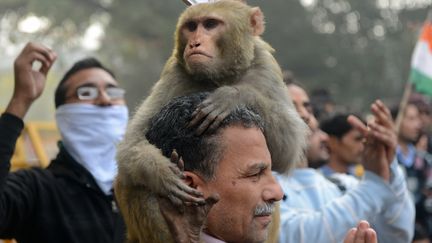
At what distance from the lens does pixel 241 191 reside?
2.72 metres

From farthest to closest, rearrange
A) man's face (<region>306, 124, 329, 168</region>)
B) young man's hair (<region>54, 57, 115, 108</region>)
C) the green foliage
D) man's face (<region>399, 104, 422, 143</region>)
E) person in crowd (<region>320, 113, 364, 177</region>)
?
the green foliage → man's face (<region>399, 104, 422, 143</region>) → person in crowd (<region>320, 113, 364, 177</region>) → man's face (<region>306, 124, 329, 168</region>) → young man's hair (<region>54, 57, 115, 108</region>)

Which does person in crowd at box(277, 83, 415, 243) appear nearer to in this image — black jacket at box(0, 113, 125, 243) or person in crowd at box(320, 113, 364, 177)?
black jacket at box(0, 113, 125, 243)

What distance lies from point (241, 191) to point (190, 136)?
238 millimetres

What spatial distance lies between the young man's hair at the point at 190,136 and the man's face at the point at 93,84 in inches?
71.1

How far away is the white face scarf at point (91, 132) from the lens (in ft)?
15.4

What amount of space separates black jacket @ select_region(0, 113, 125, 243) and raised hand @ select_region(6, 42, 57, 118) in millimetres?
88

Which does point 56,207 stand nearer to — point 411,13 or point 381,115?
point 381,115

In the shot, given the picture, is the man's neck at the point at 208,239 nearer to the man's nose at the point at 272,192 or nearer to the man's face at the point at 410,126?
the man's nose at the point at 272,192

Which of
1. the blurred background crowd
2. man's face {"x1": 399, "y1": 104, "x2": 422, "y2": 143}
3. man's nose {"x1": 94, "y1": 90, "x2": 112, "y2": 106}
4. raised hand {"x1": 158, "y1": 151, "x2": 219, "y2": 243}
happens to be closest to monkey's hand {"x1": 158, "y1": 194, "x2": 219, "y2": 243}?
raised hand {"x1": 158, "y1": 151, "x2": 219, "y2": 243}

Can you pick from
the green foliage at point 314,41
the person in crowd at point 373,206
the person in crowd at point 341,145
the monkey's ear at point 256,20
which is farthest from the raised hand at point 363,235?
the green foliage at point 314,41

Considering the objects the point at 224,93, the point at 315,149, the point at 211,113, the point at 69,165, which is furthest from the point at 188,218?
the point at 315,149

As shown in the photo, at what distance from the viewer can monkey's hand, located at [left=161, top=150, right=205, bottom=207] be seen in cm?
262

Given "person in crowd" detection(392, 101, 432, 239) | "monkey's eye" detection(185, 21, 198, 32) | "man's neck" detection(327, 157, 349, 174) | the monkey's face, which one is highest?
"monkey's eye" detection(185, 21, 198, 32)

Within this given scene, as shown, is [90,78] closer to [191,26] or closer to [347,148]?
[191,26]
